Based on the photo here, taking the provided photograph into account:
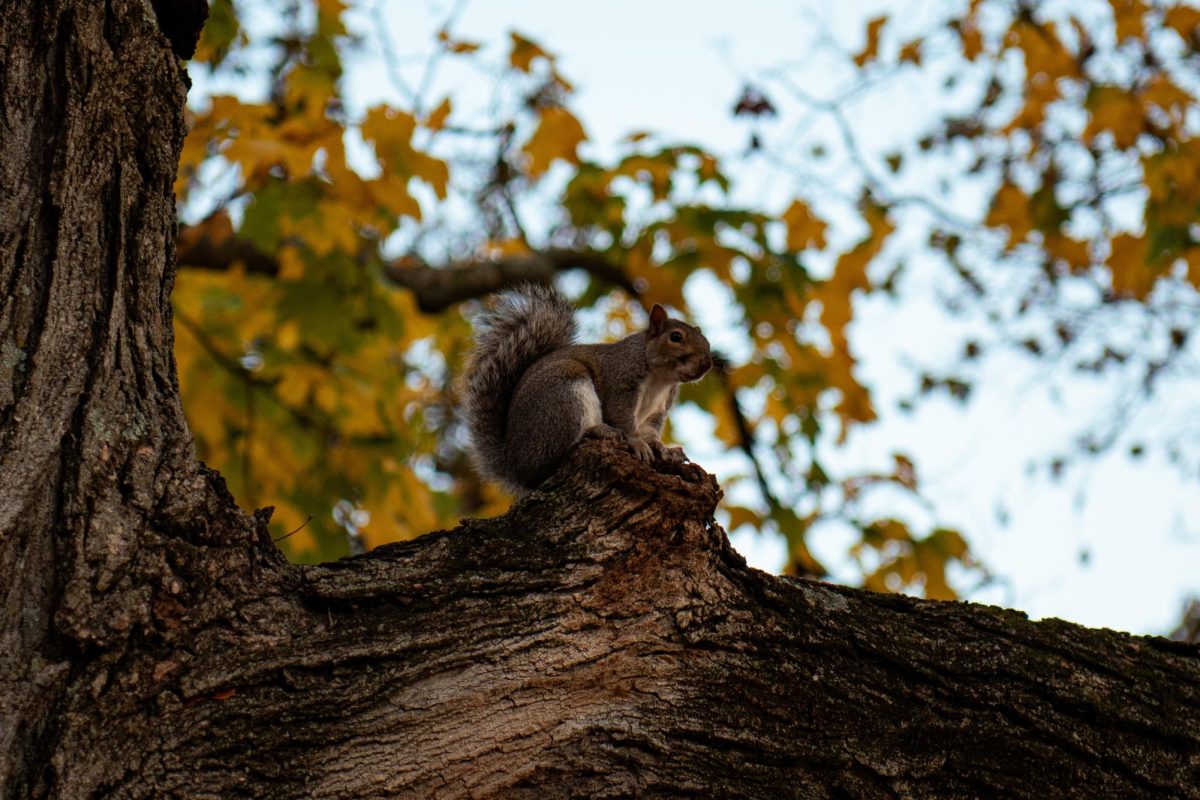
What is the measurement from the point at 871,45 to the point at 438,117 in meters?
2.34

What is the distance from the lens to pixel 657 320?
3643mm

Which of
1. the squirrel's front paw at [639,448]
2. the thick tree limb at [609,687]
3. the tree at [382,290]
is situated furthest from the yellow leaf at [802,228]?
the thick tree limb at [609,687]

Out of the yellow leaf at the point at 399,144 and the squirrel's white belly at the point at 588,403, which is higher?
the yellow leaf at the point at 399,144

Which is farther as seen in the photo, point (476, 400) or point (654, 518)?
point (476, 400)

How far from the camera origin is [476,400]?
345 cm

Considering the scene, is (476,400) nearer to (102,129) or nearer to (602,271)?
(102,129)

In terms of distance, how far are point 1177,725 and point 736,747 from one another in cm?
89

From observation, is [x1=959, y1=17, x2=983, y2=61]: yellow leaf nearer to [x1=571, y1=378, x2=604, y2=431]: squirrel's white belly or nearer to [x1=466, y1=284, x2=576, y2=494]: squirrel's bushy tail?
[x1=466, y1=284, x2=576, y2=494]: squirrel's bushy tail

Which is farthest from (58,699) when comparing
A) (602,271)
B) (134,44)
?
(602,271)

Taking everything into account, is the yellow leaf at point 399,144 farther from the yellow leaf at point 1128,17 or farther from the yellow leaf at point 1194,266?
the yellow leaf at point 1128,17

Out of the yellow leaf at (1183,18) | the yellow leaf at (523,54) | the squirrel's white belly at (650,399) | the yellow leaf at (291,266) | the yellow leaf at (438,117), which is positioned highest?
the yellow leaf at (1183,18)

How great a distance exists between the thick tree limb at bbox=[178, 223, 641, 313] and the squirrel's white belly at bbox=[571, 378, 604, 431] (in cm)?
197

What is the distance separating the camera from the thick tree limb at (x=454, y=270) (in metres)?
5.22

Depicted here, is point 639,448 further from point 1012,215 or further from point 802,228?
point 1012,215
